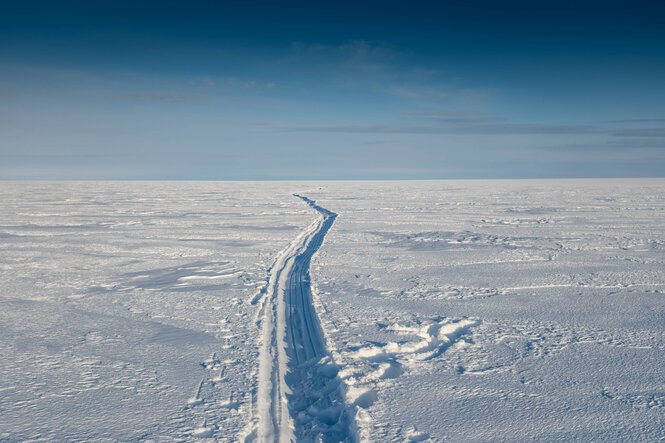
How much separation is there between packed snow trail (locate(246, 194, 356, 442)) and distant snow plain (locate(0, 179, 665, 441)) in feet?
0.08

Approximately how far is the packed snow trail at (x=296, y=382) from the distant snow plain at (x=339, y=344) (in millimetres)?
23

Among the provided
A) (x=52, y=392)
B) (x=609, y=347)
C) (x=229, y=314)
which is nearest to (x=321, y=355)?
(x=229, y=314)

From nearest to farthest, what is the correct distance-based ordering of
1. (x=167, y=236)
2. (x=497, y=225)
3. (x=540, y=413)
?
(x=540, y=413) → (x=167, y=236) → (x=497, y=225)

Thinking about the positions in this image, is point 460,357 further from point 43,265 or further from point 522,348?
point 43,265

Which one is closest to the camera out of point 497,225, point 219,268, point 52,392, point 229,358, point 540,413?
point 540,413

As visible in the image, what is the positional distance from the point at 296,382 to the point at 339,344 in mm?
1014

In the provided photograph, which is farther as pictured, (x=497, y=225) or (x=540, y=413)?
(x=497, y=225)

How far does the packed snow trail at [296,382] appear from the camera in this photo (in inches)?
141

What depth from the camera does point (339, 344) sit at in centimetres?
526

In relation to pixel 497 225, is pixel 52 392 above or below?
below

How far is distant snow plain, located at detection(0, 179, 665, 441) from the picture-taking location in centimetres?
367

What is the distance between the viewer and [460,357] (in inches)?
193

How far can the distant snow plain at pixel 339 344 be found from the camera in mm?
3670

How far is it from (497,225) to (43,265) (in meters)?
14.4
